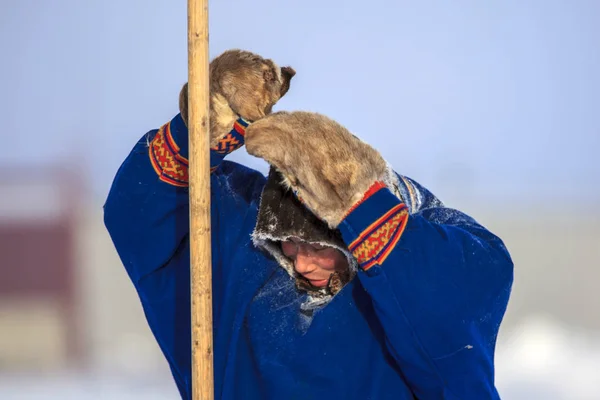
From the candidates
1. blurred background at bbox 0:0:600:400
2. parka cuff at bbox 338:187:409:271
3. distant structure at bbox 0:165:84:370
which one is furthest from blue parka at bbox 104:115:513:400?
distant structure at bbox 0:165:84:370

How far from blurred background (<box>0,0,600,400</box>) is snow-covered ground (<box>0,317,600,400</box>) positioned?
0.01 m

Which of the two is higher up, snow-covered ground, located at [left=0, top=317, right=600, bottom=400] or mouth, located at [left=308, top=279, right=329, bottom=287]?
mouth, located at [left=308, top=279, right=329, bottom=287]

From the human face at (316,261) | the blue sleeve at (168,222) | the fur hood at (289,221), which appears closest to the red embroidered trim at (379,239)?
the fur hood at (289,221)

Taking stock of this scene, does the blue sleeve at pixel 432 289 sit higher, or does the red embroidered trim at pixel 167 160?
the red embroidered trim at pixel 167 160

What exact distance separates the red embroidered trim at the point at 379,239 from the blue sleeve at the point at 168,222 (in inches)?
14.1

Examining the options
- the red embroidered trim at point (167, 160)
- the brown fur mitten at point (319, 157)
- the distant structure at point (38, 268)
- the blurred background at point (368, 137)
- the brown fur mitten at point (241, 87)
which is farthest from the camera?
the distant structure at point (38, 268)

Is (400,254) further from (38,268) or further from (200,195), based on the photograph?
(38,268)

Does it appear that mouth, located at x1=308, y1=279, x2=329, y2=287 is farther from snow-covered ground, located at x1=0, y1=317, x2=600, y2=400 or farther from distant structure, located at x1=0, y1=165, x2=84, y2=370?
distant structure, located at x1=0, y1=165, x2=84, y2=370

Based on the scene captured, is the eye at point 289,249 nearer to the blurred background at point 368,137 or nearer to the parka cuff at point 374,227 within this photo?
the parka cuff at point 374,227

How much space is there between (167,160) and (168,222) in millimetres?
137

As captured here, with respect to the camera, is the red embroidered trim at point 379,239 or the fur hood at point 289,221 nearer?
the red embroidered trim at point 379,239

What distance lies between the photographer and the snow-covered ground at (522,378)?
3.95m

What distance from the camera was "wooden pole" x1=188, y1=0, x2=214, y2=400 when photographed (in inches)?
45.6

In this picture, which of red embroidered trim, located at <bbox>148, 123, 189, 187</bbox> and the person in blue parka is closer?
the person in blue parka
